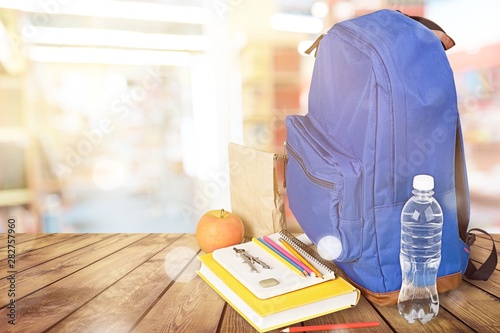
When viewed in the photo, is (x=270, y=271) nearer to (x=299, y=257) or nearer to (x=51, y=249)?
(x=299, y=257)

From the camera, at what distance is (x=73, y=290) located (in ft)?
2.37

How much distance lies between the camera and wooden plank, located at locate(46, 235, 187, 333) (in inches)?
23.4

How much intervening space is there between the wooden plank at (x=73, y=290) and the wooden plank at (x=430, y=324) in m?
0.46

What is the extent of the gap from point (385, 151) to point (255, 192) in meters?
0.39

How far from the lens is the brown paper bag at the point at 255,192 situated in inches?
35.3

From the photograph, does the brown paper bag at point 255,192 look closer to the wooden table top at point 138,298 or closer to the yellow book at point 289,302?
the wooden table top at point 138,298

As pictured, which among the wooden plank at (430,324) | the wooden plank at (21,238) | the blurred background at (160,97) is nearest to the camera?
the wooden plank at (430,324)

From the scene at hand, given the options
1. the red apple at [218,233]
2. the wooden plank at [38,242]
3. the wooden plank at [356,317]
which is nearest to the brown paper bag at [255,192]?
the red apple at [218,233]

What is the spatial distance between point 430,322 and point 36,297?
60cm

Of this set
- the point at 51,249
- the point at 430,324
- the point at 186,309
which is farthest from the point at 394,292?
the point at 51,249

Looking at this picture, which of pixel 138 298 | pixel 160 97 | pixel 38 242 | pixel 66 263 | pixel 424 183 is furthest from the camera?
pixel 160 97

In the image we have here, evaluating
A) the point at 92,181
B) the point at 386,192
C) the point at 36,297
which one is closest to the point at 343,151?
the point at 386,192

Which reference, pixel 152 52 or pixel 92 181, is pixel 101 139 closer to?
pixel 92 181

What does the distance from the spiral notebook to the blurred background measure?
469 millimetres
